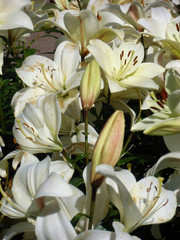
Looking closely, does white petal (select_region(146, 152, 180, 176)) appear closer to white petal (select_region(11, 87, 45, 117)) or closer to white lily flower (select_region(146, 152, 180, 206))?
white lily flower (select_region(146, 152, 180, 206))

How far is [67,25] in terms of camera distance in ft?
3.21

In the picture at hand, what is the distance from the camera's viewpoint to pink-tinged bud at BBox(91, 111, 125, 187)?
67 cm

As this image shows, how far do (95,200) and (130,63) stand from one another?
35 centimetres

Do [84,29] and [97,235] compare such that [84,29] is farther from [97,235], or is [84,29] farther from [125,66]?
[97,235]

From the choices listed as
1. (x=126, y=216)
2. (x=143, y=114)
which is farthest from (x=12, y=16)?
(x=126, y=216)

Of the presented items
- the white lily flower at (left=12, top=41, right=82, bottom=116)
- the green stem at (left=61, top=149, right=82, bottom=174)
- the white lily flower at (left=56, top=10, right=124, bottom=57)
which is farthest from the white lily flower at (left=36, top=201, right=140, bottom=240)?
the white lily flower at (left=56, top=10, right=124, bottom=57)

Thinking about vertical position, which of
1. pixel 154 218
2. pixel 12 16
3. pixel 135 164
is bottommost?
pixel 135 164

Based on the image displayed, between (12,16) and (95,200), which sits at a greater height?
(12,16)

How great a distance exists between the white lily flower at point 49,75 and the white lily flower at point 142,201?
25cm

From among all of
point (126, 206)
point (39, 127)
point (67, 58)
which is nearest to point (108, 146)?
point (126, 206)

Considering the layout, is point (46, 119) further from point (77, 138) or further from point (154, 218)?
point (154, 218)

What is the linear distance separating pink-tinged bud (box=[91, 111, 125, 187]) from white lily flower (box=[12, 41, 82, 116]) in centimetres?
21

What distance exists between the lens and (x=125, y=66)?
92 cm

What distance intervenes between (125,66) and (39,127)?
9.2 inches
